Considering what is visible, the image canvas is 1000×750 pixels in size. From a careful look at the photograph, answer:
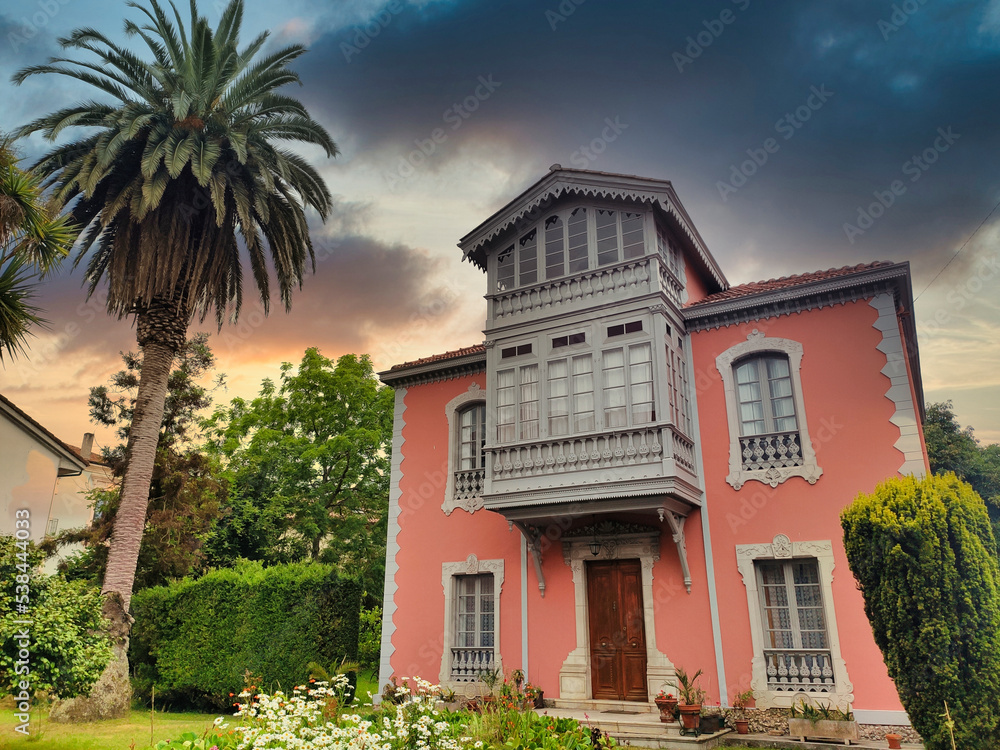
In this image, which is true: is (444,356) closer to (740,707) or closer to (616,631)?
(616,631)

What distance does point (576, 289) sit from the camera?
1390cm

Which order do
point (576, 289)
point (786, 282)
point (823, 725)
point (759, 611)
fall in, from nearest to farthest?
1. point (823, 725)
2. point (759, 611)
3. point (786, 282)
4. point (576, 289)

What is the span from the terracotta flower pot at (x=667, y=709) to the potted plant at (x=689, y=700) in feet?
0.37

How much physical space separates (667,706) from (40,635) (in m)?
9.10

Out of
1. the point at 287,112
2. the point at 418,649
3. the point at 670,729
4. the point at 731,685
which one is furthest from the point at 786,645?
the point at 287,112

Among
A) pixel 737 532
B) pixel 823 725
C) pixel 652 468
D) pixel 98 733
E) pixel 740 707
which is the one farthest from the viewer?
pixel 737 532

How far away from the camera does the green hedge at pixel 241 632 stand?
1495 cm

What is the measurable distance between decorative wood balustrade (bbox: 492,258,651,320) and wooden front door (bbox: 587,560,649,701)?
5555 millimetres

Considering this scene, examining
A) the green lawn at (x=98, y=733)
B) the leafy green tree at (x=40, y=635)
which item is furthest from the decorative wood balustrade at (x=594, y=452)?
the leafy green tree at (x=40, y=635)

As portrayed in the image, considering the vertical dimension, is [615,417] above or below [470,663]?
above

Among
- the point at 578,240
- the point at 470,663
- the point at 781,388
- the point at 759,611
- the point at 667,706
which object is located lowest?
the point at 667,706

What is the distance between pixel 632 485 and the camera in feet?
38.9

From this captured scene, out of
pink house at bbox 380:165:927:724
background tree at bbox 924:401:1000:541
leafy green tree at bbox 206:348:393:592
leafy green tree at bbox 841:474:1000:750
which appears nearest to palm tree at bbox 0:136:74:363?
pink house at bbox 380:165:927:724

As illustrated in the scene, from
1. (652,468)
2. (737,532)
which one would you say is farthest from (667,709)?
(652,468)
